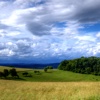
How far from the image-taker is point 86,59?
566 ft

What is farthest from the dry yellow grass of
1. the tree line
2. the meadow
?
the tree line

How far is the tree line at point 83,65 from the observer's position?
154m

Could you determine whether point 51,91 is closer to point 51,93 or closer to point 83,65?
point 51,93

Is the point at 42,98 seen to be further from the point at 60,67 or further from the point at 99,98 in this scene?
the point at 60,67

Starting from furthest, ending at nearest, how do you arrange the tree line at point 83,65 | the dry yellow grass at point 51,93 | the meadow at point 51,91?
1. the tree line at point 83,65
2. the meadow at point 51,91
3. the dry yellow grass at point 51,93

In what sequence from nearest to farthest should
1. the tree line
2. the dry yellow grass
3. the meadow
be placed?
the dry yellow grass < the meadow < the tree line

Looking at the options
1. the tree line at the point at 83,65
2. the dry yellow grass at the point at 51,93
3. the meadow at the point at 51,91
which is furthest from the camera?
the tree line at the point at 83,65

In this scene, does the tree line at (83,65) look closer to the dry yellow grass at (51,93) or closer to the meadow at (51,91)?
the meadow at (51,91)

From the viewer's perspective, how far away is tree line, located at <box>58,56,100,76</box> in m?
154

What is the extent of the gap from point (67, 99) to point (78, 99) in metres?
0.74

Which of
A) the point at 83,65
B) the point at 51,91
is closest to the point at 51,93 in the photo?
the point at 51,91

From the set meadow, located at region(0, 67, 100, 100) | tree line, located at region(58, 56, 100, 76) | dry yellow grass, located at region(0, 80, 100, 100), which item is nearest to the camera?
dry yellow grass, located at region(0, 80, 100, 100)

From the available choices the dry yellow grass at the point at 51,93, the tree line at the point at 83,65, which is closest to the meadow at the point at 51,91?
the dry yellow grass at the point at 51,93

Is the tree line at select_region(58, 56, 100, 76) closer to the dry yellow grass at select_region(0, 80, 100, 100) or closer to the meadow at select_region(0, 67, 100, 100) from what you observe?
the meadow at select_region(0, 67, 100, 100)
